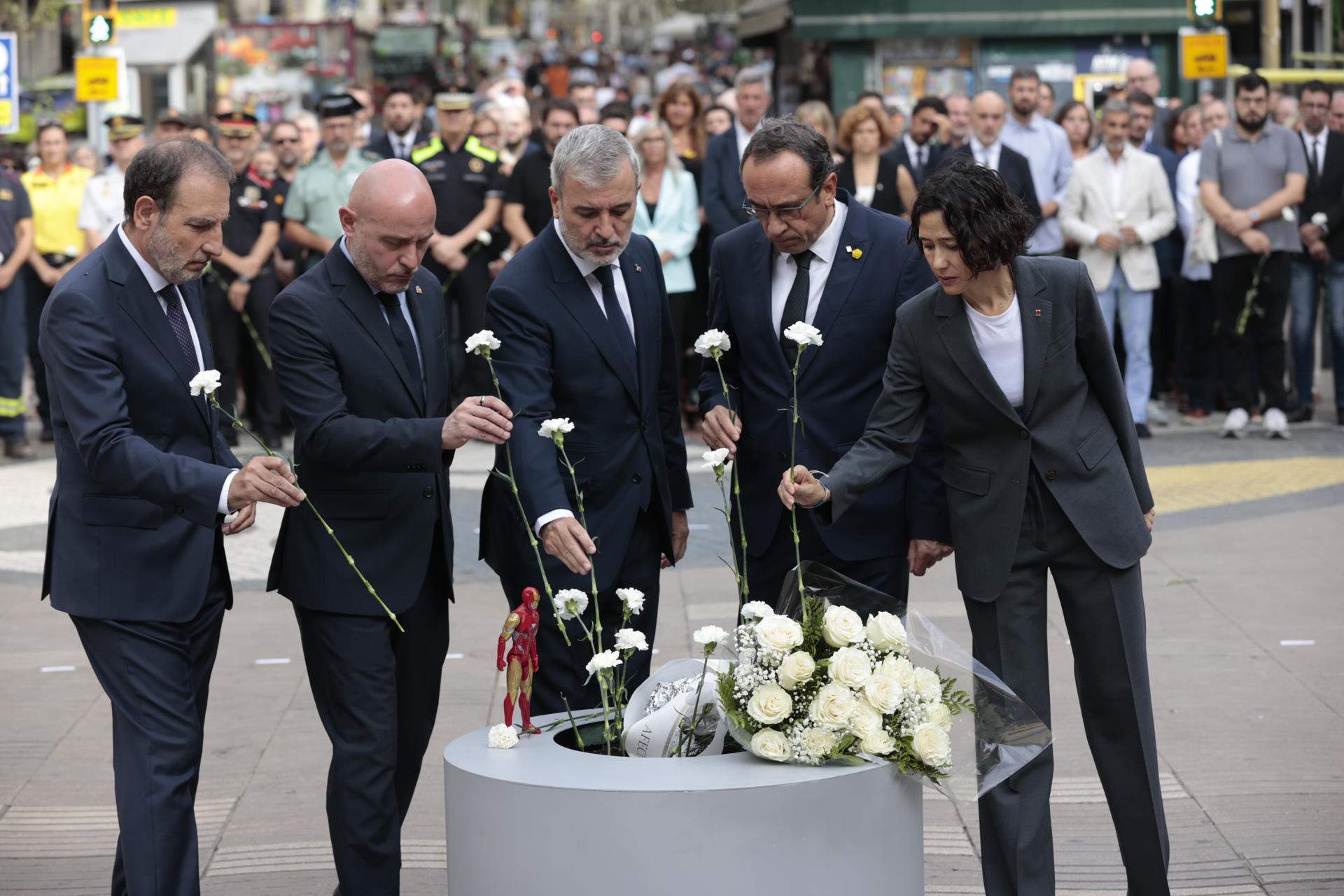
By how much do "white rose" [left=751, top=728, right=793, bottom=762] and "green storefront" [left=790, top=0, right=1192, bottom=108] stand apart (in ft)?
63.5

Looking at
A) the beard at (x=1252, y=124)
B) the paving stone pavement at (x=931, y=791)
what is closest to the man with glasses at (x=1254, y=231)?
the beard at (x=1252, y=124)

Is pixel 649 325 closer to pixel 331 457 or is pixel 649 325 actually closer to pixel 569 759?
pixel 331 457

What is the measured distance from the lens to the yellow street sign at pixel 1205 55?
17.7 metres

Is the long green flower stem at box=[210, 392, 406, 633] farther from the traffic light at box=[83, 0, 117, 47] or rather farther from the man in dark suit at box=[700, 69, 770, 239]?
the traffic light at box=[83, 0, 117, 47]

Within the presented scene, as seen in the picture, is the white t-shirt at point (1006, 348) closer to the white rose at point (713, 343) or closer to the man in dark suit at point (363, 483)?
the white rose at point (713, 343)

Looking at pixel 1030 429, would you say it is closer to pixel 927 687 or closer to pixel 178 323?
pixel 927 687

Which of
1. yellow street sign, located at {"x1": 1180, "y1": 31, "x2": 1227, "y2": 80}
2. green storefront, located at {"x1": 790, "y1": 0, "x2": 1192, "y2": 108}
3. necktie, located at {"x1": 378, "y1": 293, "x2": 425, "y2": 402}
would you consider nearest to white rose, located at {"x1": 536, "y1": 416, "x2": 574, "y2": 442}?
necktie, located at {"x1": 378, "y1": 293, "x2": 425, "y2": 402}

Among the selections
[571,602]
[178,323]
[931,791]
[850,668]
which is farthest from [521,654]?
[931,791]

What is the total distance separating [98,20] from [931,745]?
1569 cm

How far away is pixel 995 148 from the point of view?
1232cm

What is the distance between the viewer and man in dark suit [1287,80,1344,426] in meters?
12.4

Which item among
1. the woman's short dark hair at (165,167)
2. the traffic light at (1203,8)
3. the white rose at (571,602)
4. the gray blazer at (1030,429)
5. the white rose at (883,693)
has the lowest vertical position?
the white rose at (883,693)

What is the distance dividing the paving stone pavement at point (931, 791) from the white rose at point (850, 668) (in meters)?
1.54

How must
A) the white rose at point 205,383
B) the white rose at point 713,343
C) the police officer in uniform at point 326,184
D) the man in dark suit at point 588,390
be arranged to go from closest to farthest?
the white rose at point 205,383 < the white rose at point 713,343 < the man in dark suit at point 588,390 < the police officer in uniform at point 326,184
